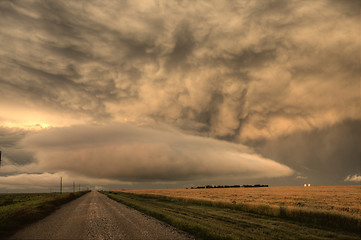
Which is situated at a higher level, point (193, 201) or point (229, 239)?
point (229, 239)

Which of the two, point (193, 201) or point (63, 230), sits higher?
point (63, 230)

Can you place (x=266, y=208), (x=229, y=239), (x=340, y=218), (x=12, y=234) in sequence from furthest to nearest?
(x=266, y=208) → (x=340, y=218) → (x=12, y=234) → (x=229, y=239)

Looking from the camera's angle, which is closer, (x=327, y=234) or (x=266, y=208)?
(x=327, y=234)

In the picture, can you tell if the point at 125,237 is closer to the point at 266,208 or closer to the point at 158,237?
the point at 158,237

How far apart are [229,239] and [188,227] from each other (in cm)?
382

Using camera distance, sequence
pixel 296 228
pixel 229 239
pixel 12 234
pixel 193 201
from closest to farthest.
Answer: pixel 229 239 < pixel 12 234 < pixel 296 228 < pixel 193 201

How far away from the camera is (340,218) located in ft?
61.2

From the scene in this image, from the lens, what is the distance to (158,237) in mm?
13078

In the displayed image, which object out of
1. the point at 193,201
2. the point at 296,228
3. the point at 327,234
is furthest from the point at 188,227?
the point at 193,201

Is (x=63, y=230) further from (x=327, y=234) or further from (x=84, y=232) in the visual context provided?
(x=327, y=234)

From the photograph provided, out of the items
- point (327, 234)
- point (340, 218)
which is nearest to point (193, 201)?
point (340, 218)

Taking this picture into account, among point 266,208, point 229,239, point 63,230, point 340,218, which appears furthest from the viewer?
point 266,208

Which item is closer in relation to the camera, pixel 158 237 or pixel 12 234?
pixel 158 237

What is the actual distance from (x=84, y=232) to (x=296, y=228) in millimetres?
14148
